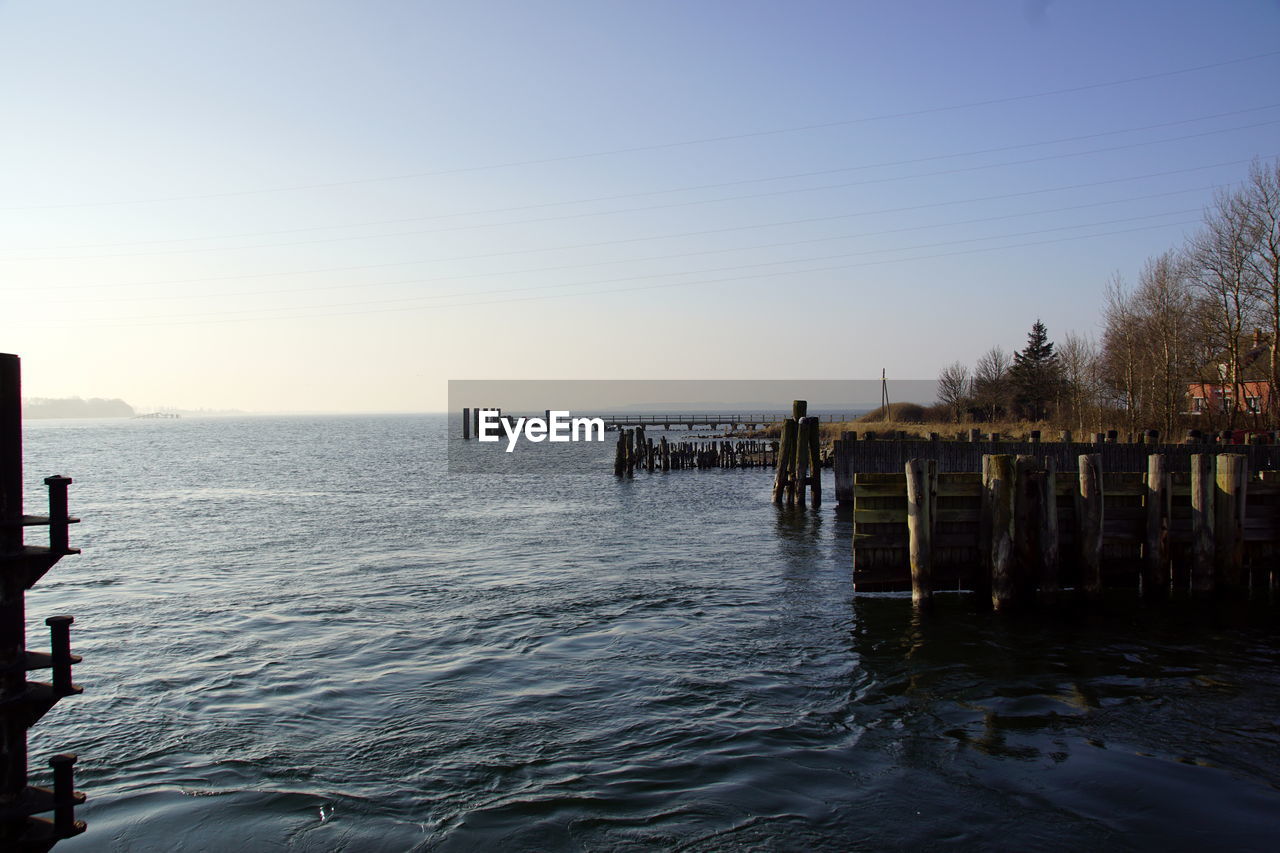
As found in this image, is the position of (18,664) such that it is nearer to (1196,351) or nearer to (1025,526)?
(1025,526)

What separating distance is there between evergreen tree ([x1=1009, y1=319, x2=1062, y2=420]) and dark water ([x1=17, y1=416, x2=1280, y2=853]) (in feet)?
189

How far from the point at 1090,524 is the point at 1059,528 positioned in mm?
479

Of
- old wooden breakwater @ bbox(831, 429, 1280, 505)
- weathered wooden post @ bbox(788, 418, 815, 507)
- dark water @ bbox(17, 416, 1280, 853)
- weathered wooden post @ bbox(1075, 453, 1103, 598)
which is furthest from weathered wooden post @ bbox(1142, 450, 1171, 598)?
weathered wooden post @ bbox(788, 418, 815, 507)

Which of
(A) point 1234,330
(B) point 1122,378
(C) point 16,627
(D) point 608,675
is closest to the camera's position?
(C) point 16,627

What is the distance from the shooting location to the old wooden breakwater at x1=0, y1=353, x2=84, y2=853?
5016mm

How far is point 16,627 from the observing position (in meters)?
5.06

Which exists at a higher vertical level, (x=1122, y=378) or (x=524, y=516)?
(x=1122, y=378)

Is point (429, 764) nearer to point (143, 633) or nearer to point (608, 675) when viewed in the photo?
point (608, 675)

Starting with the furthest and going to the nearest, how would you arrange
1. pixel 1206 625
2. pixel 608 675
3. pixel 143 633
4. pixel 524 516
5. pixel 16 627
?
1. pixel 524 516
2. pixel 143 633
3. pixel 1206 625
4. pixel 608 675
5. pixel 16 627

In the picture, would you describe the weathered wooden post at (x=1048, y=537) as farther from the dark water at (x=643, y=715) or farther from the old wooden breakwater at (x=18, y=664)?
the old wooden breakwater at (x=18, y=664)

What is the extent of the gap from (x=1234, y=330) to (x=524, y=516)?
3362 cm

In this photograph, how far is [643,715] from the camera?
9.85 meters

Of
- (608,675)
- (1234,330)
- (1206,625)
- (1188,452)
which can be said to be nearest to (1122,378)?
(1234,330)

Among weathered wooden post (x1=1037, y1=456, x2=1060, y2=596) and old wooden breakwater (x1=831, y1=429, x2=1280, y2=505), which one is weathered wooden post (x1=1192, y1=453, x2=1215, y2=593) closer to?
weathered wooden post (x1=1037, y1=456, x2=1060, y2=596)
